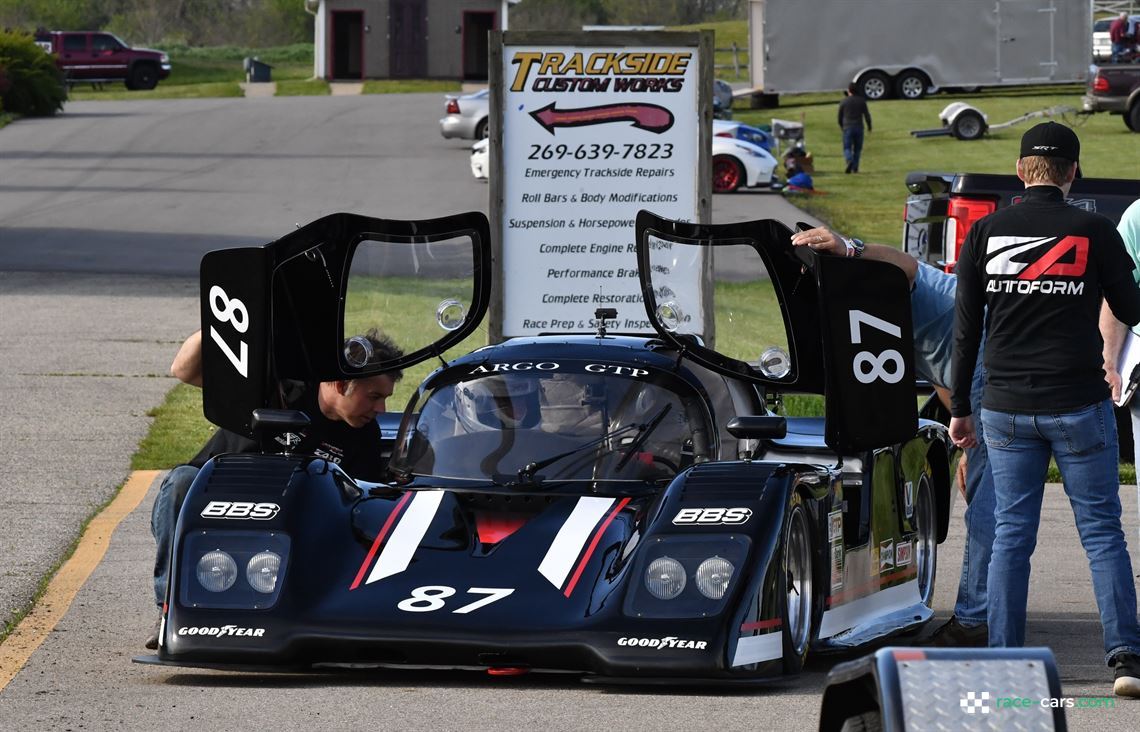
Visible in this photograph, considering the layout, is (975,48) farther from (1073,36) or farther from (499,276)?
(499,276)

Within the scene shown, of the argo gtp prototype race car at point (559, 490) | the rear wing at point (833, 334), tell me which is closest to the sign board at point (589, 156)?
the argo gtp prototype race car at point (559, 490)

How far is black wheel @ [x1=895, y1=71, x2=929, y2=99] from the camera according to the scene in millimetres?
52906

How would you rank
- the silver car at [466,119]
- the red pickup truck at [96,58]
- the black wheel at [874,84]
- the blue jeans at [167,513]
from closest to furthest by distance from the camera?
1. the blue jeans at [167,513]
2. the silver car at [466,119]
3. the black wheel at [874,84]
4. the red pickup truck at [96,58]

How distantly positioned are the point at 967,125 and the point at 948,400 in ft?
121

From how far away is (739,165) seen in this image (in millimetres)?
36281

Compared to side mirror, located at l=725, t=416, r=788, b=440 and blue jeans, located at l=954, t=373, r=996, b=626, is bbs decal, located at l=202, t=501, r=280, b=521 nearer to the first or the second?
side mirror, located at l=725, t=416, r=788, b=440

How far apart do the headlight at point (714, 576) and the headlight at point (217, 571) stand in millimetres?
1767

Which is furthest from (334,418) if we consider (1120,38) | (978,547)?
(1120,38)

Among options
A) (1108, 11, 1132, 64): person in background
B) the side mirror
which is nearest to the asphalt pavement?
the side mirror

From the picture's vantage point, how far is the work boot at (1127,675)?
7004 mm

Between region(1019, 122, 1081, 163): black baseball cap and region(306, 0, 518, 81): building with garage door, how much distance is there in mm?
63653

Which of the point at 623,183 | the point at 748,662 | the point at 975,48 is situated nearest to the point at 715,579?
the point at 748,662

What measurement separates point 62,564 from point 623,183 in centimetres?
533

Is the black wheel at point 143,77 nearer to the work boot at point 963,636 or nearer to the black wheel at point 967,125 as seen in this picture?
the black wheel at point 967,125
